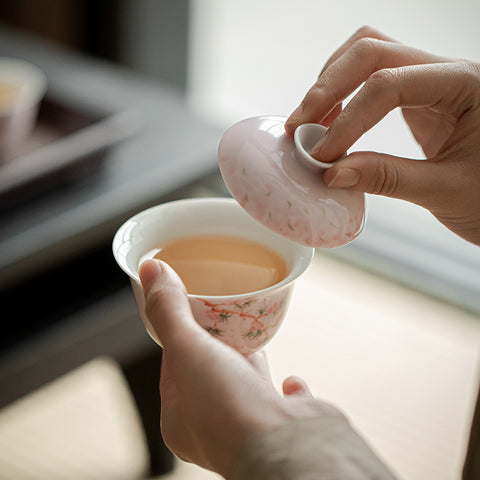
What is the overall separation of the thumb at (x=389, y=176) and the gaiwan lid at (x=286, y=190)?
0.04ft

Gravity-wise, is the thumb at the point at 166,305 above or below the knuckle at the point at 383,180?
below

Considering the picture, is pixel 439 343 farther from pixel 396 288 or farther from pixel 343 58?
Answer: pixel 343 58

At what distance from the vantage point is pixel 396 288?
7.15ft

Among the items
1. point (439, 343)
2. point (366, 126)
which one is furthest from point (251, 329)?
point (439, 343)

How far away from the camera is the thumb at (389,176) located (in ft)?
2.22

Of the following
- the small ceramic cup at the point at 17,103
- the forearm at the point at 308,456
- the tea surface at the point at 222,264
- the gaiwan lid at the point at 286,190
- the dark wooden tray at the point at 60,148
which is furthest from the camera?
the small ceramic cup at the point at 17,103

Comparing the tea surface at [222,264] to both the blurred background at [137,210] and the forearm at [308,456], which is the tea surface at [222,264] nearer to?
the forearm at [308,456]

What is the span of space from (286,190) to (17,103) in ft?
3.15

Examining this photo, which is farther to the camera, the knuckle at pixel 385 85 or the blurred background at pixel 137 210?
the blurred background at pixel 137 210

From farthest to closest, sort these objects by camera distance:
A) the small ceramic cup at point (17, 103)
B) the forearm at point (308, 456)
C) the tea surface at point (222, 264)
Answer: the small ceramic cup at point (17, 103), the tea surface at point (222, 264), the forearm at point (308, 456)

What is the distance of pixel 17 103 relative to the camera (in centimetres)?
145

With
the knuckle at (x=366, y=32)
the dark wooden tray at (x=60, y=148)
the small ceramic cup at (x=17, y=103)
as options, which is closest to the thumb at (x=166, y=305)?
the knuckle at (x=366, y=32)

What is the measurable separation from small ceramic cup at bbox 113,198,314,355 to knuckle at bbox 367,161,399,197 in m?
0.09

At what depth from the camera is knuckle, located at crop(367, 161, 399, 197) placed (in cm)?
70
